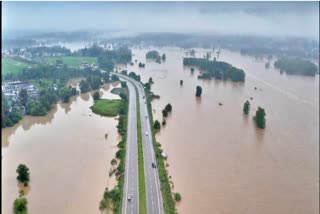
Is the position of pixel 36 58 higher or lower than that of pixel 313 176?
higher

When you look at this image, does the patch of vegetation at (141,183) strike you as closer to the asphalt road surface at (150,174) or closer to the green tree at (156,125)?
the asphalt road surface at (150,174)

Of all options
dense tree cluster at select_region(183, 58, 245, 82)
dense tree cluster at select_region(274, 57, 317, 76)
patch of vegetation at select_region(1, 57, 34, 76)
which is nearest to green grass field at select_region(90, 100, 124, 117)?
patch of vegetation at select_region(1, 57, 34, 76)

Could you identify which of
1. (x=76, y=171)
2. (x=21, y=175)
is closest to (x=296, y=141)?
(x=76, y=171)

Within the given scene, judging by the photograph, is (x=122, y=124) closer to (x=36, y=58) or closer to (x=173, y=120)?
(x=173, y=120)

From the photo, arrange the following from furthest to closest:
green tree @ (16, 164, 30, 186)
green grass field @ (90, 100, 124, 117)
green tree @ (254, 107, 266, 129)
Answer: green grass field @ (90, 100, 124, 117) → green tree @ (254, 107, 266, 129) → green tree @ (16, 164, 30, 186)

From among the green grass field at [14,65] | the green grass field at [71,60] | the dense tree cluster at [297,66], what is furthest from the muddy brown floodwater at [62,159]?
the green grass field at [71,60]

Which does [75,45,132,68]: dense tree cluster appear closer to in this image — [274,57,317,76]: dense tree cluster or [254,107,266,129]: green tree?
[274,57,317,76]: dense tree cluster

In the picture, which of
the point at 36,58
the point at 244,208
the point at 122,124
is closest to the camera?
the point at 244,208
